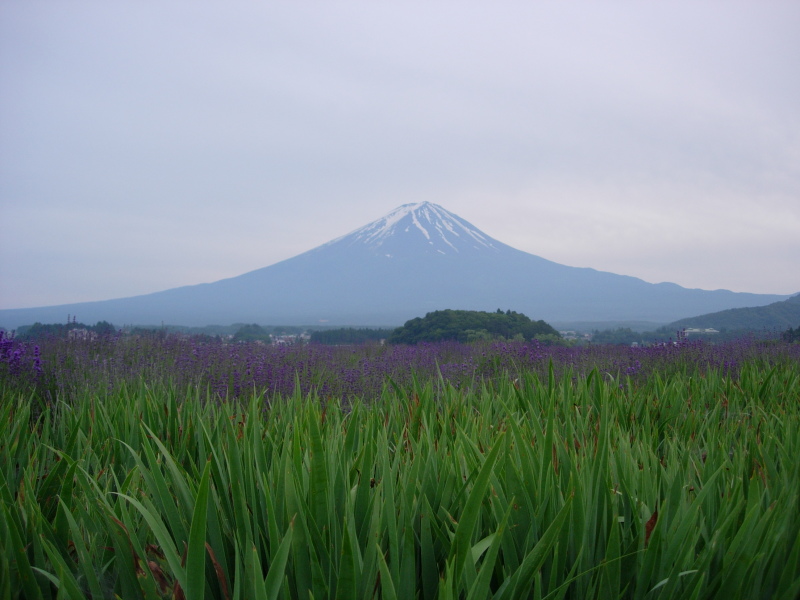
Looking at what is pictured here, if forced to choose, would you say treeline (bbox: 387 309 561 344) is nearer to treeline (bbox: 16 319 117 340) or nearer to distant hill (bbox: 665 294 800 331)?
distant hill (bbox: 665 294 800 331)

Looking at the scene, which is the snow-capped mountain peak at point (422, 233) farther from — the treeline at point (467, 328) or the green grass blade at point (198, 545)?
the green grass blade at point (198, 545)

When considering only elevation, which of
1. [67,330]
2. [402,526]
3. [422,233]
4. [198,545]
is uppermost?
[422,233]

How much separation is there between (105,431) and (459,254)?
271ft

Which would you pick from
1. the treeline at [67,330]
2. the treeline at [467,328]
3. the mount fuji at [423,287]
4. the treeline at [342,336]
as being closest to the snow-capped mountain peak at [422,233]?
the mount fuji at [423,287]

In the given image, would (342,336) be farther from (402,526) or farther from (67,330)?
(402,526)

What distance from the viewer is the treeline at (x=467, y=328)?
37.7 ft

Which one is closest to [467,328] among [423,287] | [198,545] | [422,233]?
[198,545]

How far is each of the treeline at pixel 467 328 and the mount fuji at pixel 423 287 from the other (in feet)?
179

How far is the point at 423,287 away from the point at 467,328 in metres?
67.4

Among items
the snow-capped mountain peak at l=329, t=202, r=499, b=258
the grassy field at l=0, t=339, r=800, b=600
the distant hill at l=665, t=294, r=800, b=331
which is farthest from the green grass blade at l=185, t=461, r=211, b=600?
the snow-capped mountain peak at l=329, t=202, r=499, b=258

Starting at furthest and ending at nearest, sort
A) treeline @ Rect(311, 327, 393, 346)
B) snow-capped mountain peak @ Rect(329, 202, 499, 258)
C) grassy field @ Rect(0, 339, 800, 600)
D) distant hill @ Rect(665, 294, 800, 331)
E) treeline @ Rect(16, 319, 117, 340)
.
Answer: snow-capped mountain peak @ Rect(329, 202, 499, 258), distant hill @ Rect(665, 294, 800, 331), treeline @ Rect(311, 327, 393, 346), treeline @ Rect(16, 319, 117, 340), grassy field @ Rect(0, 339, 800, 600)

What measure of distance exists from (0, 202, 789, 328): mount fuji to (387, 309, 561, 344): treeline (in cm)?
5444

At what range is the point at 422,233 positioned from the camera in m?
86.8

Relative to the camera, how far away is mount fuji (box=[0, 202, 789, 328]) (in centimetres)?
7256
